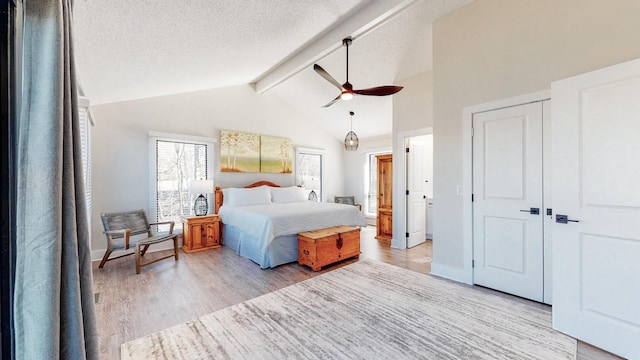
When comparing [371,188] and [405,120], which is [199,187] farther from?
[371,188]

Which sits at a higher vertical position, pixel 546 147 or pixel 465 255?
pixel 546 147

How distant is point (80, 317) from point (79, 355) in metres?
0.13

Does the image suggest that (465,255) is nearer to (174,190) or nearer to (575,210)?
(575,210)

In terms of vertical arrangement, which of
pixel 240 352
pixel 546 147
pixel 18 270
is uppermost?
pixel 546 147

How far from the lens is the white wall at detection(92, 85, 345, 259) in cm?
412

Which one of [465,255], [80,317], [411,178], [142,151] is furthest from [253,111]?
[80,317]

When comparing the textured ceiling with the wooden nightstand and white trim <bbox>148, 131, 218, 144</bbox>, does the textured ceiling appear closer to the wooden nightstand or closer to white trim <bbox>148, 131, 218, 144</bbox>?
white trim <bbox>148, 131, 218, 144</bbox>

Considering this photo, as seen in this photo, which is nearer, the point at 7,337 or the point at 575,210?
the point at 7,337

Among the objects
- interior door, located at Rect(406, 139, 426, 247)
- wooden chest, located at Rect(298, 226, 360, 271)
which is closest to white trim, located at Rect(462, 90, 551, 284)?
wooden chest, located at Rect(298, 226, 360, 271)

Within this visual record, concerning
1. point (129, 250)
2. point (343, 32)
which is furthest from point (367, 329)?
point (129, 250)

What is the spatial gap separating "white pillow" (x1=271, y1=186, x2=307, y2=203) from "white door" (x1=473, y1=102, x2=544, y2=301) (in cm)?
371

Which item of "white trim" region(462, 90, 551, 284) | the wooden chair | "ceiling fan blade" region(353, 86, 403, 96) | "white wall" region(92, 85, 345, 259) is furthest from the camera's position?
"white wall" region(92, 85, 345, 259)

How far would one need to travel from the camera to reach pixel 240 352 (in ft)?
6.23

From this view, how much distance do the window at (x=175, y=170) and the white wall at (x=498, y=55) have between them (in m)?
4.23
